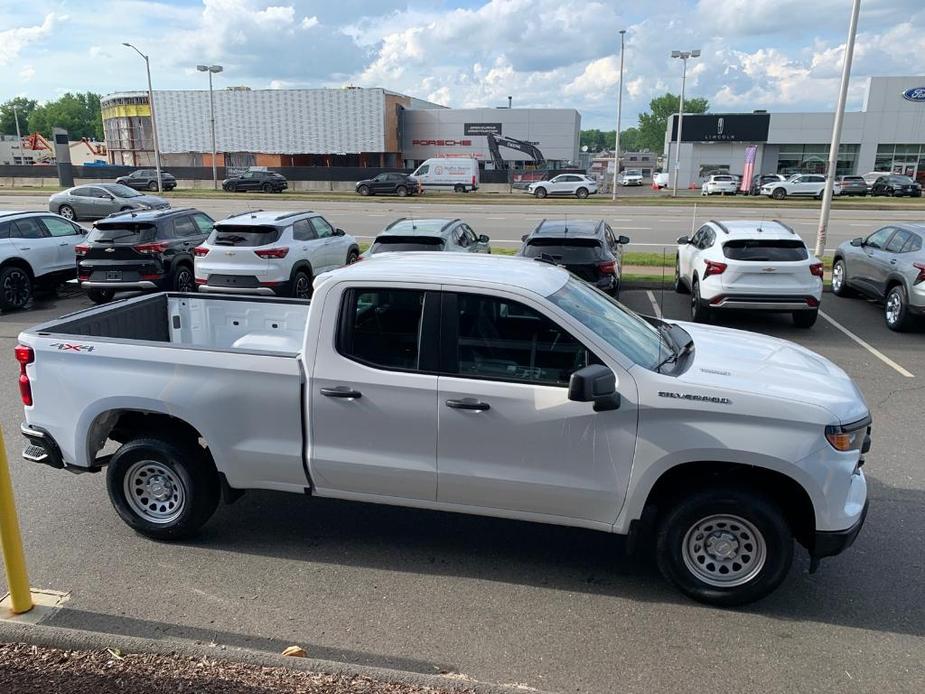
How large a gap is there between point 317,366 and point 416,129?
218 feet

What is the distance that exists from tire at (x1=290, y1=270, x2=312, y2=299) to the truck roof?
25.6 feet

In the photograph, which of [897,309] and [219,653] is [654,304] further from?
[219,653]

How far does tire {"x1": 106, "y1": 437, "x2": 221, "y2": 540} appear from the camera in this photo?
4.68 metres

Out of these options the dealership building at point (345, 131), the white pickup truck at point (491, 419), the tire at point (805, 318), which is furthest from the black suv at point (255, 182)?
the white pickup truck at point (491, 419)

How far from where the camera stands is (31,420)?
15.9 ft

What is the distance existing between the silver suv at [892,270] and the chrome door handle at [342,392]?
9.54m

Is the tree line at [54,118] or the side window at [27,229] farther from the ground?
the tree line at [54,118]

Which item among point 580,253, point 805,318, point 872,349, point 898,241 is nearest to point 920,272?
point 898,241

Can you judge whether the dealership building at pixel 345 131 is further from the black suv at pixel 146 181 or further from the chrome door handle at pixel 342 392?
the chrome door handle at pixel 342 392

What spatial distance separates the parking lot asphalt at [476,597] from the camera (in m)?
3.65

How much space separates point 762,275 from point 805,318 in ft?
3.83

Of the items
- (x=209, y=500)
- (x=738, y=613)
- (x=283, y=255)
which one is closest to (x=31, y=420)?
(x=209, y=500)

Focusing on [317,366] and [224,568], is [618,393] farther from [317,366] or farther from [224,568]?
[224,568]

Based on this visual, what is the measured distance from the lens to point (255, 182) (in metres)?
45.6
